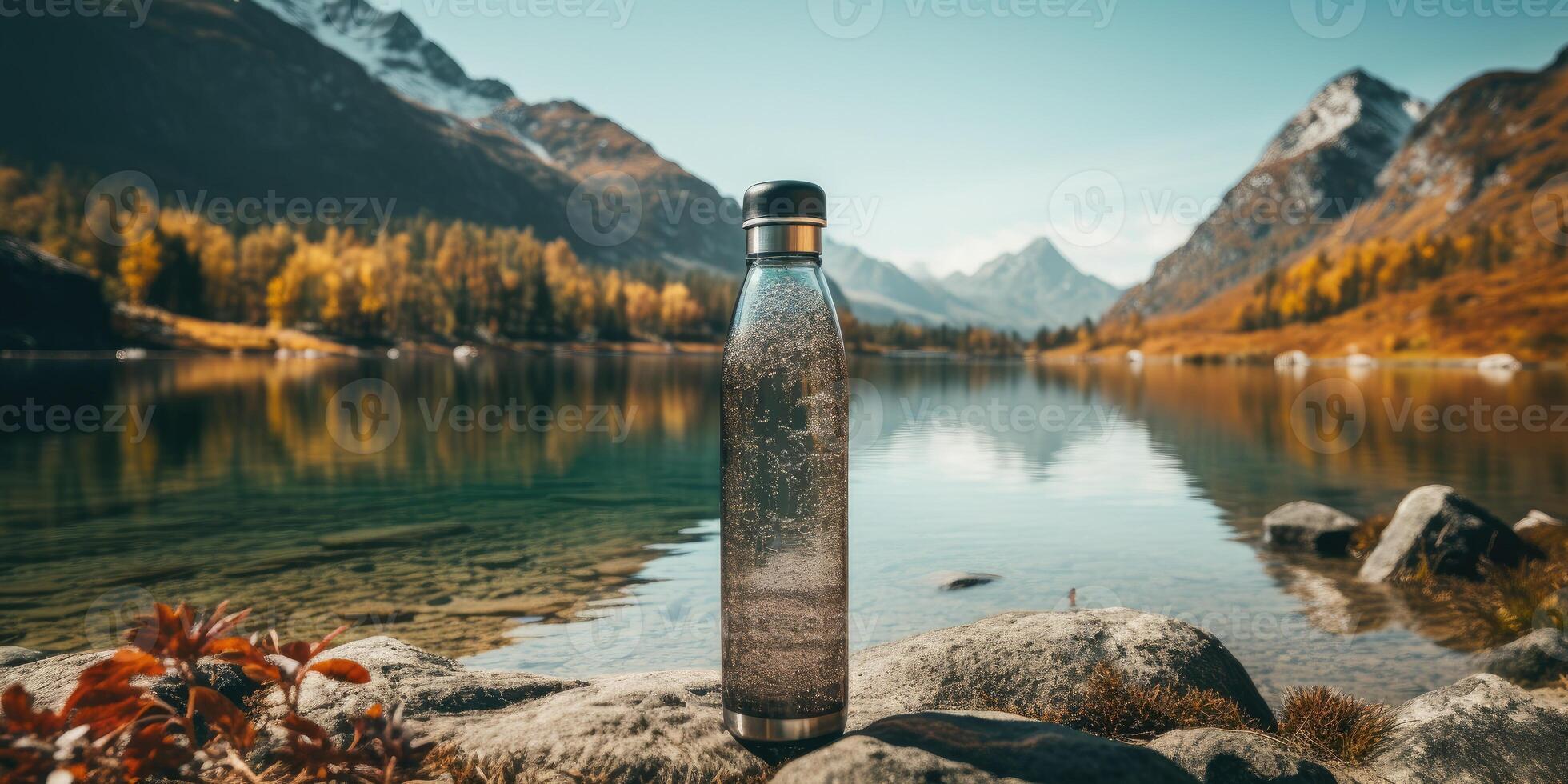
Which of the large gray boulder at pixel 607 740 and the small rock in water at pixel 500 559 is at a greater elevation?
the large gray boulder at pixel 607 740

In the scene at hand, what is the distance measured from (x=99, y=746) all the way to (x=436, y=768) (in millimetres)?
1264

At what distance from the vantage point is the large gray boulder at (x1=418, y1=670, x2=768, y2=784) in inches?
156

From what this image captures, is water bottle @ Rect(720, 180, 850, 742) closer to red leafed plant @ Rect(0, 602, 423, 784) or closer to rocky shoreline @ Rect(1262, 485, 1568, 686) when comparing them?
red leafed plant @ Rect(0, 602, 423, 784)

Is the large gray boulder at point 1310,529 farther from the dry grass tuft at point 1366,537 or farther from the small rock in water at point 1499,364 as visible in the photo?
the small rock in water at point 1499,364

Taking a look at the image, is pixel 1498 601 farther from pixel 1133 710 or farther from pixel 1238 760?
pixel 1238 760

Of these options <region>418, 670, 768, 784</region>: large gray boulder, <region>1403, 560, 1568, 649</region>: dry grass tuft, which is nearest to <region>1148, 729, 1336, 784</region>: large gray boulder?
<region>418, 670, 768, 784</region>: large gray boulder

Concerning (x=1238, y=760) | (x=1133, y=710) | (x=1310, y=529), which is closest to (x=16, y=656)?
(x=1133, y=710)

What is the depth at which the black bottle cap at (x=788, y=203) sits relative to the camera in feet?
12.1

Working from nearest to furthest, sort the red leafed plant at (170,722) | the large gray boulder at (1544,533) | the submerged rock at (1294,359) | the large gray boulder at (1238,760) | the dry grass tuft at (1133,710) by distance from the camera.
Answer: the red leafed plant at (170,722) → the large gray boulder at (1238,760) → the dry grass tuft at (1133,710) → the large gray boulder at (1544,533) → the submerged rock at (1294,359)

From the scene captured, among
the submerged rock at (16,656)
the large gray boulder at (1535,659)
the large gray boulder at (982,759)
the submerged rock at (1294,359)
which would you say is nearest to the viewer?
the large gray boulder at (982,759)

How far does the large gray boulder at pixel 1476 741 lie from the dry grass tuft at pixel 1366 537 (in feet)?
37.4

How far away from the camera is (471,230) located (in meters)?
199

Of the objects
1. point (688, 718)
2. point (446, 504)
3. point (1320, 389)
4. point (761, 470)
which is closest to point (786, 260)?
A: point (761, 470)

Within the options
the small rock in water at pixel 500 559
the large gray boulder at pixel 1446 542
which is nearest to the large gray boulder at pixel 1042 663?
the small rock in water at pixel 500 559
